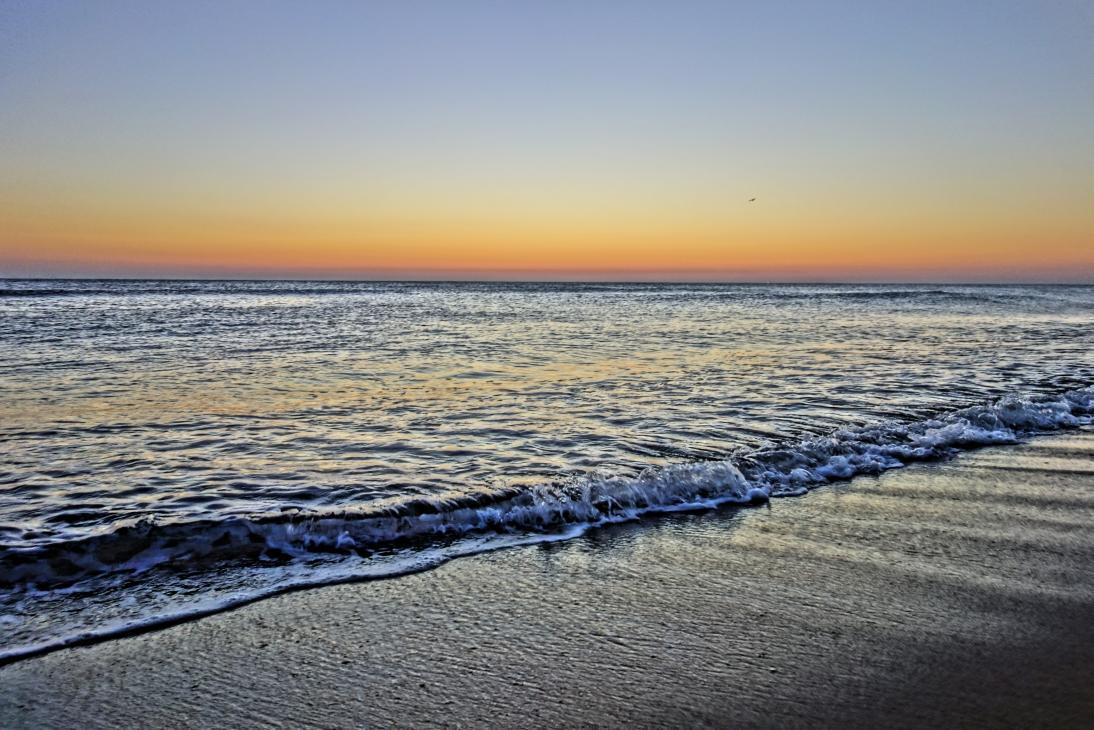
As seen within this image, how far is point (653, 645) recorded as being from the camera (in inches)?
127

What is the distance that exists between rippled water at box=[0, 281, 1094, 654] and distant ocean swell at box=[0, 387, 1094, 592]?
0.06 feet

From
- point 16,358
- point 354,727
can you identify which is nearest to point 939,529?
point 354,727

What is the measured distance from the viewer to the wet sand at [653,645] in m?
2.72

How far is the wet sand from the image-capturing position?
2.72 m

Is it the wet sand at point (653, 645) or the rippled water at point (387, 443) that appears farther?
the rippled water at point (387, 443)

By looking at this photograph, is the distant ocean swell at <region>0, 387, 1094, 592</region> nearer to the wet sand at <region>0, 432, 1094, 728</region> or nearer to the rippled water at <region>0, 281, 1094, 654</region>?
the rippled water at <region>0, 281, 1094, 654</region>

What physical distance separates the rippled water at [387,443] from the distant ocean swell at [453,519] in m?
0.02

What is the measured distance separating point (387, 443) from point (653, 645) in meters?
4.91

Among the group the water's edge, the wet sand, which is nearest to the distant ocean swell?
the water's edge

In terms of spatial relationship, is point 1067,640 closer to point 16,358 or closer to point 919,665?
point 919,665

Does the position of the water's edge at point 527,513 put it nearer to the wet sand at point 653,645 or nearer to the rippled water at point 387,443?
the rippled water at point 387,443

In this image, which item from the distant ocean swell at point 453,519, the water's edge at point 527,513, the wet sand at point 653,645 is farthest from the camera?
the distant ocean swell at point 453,519

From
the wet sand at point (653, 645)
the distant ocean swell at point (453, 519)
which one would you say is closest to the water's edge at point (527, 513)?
the distant ocean swell at point (453, 519)

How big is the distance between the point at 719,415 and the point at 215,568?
21.3ft
